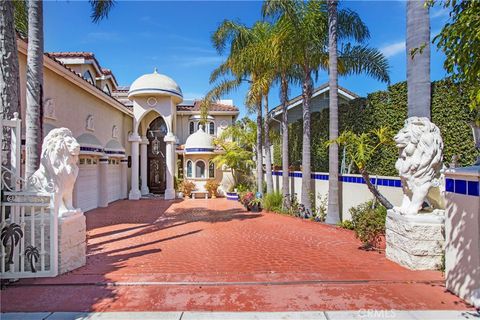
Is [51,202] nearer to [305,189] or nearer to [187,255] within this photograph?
[187,255]

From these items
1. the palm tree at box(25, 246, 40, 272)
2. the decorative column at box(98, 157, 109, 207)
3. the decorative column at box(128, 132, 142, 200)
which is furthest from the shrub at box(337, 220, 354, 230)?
the decorative column at box(128, 132, 142, 200)

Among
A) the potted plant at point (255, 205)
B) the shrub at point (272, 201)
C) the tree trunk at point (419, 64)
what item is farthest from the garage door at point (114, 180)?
the tree trunk at point (419, 64)

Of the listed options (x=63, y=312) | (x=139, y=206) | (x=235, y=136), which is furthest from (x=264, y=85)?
(x=63, y=312)

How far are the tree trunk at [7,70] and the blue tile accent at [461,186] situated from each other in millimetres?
7452

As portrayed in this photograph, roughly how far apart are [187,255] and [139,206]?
31.0ft

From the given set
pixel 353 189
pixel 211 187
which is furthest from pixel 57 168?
pixel 211 187

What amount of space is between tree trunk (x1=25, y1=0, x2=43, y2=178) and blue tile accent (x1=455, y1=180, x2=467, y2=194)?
7855mm

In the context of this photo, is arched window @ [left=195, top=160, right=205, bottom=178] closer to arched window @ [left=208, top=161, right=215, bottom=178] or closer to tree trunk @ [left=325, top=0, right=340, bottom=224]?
arched window @ [left=208, top=161, right=215, bottom=178]

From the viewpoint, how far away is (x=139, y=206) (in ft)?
50.4

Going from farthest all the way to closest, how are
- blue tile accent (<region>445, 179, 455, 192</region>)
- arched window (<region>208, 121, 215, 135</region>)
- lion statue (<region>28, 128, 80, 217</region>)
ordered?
arched window (<region>208, 121, 215, 135</region>) → lion statue (<region>28, 128, 80, 217</region>) → blue tile accent (<region>445, 179, 455, 192</region>)

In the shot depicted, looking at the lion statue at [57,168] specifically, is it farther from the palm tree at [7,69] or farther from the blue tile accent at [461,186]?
the blue tile accent at [461,186]

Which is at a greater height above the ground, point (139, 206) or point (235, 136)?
point (235, 136)

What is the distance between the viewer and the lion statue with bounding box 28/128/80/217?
203 inches

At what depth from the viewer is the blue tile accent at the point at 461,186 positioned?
429cm
